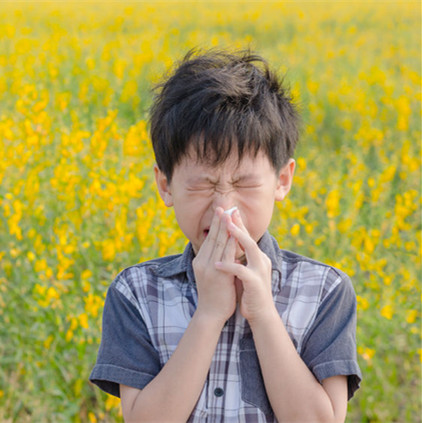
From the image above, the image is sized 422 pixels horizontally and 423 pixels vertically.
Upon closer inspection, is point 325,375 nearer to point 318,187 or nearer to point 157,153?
point 157,153

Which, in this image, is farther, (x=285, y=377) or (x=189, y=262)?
(x=189, y=262)

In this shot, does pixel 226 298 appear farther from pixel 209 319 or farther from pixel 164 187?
pixel 164 187

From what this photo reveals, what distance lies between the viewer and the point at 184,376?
3.72 feet

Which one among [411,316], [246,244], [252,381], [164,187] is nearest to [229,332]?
[252,381]

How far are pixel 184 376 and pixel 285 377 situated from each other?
0.58ft

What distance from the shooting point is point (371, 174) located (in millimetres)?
3887

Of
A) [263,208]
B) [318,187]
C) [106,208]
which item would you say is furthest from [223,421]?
[318,187]

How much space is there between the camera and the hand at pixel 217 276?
1.15m

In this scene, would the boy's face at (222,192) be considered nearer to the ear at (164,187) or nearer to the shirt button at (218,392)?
the ear at (164,187)

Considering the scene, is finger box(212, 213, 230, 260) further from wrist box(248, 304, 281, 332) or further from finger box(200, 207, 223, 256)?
wrist box(248, 304, 281, 332)

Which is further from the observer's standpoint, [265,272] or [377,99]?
[377,99]

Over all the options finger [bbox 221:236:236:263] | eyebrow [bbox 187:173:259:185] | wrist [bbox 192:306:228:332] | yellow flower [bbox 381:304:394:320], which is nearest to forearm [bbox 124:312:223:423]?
wrist [bbox 192:306:228:332]

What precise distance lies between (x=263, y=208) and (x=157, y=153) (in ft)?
0.83

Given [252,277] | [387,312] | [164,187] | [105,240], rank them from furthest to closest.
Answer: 1. [105,240]
2. [387,312]
3. [164,187]
4. [252,277]
